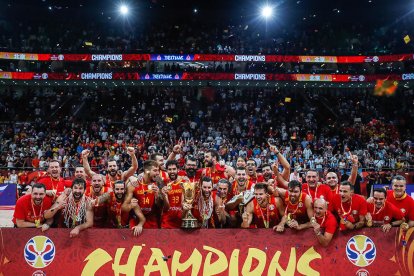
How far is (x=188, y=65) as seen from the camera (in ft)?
114

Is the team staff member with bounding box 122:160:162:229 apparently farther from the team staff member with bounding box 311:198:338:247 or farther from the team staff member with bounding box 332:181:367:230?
the team staff member with bounding box 332:181:367:230

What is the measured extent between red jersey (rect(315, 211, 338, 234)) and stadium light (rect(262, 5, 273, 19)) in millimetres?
31563

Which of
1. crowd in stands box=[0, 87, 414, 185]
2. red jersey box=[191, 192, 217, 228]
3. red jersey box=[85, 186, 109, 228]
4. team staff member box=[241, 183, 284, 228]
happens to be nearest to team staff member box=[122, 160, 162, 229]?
red jersey box=[85, 186, 109, 228]

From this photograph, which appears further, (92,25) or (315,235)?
(92,25)

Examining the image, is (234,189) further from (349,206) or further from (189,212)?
(349,206)

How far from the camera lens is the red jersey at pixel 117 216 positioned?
7.08 metres

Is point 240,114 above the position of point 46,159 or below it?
above

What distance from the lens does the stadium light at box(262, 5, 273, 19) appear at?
118 ft

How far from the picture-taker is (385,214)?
7.05 meters

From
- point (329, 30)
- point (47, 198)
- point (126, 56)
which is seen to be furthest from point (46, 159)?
point (329, 30)

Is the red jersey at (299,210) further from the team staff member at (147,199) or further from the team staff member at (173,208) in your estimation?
the team staff member at (147,199)

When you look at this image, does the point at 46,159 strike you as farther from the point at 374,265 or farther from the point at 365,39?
the point at 365,39

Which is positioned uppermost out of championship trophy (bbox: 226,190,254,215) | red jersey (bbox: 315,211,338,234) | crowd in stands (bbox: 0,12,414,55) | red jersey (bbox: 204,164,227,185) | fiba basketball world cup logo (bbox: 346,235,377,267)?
crowd in stands (bbox: 0,12,414,55)

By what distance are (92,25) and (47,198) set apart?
107 ft
